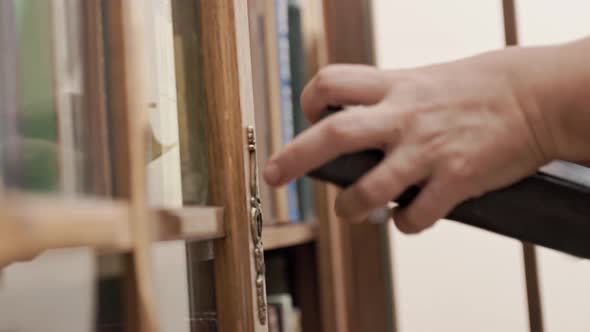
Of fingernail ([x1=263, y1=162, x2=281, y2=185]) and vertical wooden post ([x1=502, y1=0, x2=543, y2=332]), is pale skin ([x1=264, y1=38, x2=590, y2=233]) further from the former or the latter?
vertical wooden post ([x1=502, y1=0, x2=543, y2=332])

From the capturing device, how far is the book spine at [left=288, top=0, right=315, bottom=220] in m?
1.15

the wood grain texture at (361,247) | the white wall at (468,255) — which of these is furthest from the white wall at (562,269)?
the wood grain texture at (361,247)

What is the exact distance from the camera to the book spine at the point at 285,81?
1.11 m

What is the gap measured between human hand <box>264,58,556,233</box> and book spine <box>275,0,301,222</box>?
0.69 metres

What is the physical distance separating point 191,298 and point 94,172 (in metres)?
0.21

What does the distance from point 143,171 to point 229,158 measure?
0.15 m

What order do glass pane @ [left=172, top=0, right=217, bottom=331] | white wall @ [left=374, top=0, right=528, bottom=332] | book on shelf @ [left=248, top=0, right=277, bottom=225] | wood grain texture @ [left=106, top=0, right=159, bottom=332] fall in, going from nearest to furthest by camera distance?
wood grain texture @ [left=106, top=0, right=159, bottom=332]
glass pane @ [left=172, top=0, right=217, bottom=331]
book on shelf @ [left=248, top=0, right=277, bottom=225]
white wall @ [left=374, top=0, right=528, bottom=332]

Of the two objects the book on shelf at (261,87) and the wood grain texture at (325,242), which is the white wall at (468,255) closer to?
the wood grain texture at (325,242)

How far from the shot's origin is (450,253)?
117cm

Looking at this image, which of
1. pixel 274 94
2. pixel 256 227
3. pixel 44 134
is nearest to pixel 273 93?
pixel 274 94

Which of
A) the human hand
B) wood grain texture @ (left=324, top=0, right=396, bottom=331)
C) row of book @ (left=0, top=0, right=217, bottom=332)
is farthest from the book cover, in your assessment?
the human hand

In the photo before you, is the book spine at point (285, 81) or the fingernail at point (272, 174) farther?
the book spine at point (285, 81)

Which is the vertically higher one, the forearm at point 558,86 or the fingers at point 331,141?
the forearm at point 558,86

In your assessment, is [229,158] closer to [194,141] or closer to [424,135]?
[194,141]
